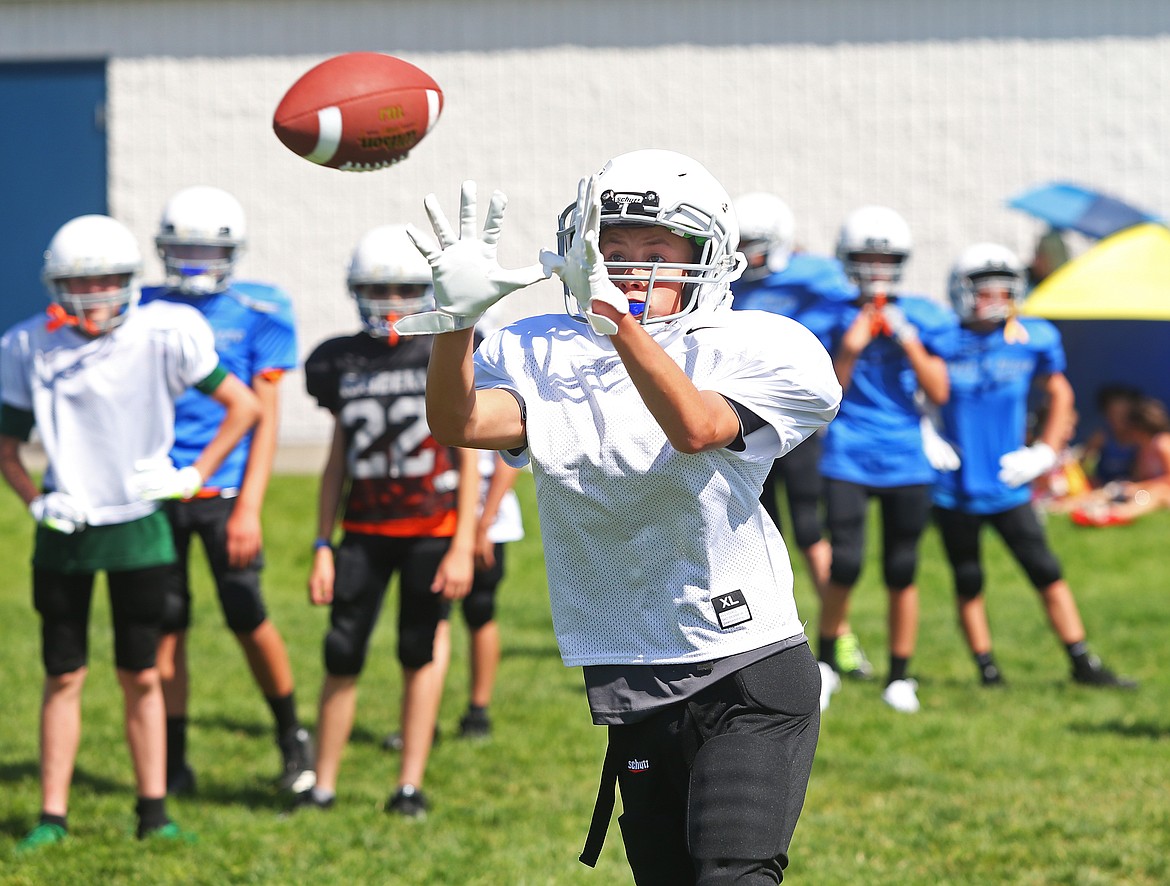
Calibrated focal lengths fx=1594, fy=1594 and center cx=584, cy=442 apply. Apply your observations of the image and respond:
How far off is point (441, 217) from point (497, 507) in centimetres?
336

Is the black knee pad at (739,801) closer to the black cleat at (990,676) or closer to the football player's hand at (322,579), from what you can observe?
the football player's hand at (322,579)

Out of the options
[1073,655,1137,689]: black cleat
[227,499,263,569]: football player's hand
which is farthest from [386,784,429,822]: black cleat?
[1073,655,1137,689]: black cleat

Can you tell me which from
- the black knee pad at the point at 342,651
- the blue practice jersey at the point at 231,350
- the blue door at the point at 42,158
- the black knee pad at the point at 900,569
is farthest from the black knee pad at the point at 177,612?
the blue door at the point at 42,158

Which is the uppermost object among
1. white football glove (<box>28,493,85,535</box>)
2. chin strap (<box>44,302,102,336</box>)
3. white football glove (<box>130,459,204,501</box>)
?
chin strap (<box>44,302,102,336</box>)

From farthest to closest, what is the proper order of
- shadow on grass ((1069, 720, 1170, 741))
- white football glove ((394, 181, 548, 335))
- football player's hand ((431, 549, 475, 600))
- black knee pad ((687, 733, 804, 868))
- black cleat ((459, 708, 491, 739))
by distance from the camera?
black cleat ((459, 708, 491, 739)) → shadow on grass ((1069, 720, 1170, 741)) → football player's hand ((431, 549, 475, 600)) → black knee pad ((687, 733, 804, 868)) → white football glove ((394, 181, 548, 335))

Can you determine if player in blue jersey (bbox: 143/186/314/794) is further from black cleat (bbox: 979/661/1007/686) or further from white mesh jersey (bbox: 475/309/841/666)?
black cleat (bbox: 979/661/1007/686)

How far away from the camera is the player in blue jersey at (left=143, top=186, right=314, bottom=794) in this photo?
18.4 ft

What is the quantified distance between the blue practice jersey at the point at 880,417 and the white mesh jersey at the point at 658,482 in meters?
3.87

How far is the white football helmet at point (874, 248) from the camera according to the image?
6941 millimetres

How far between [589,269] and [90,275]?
2558 millimetres

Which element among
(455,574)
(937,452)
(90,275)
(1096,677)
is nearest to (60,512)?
(90,275)

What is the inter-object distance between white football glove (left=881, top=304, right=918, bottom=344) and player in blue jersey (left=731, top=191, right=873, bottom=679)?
0.83 ft

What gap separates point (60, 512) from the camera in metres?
4.62

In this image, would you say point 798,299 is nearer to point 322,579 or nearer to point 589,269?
point 322,579
